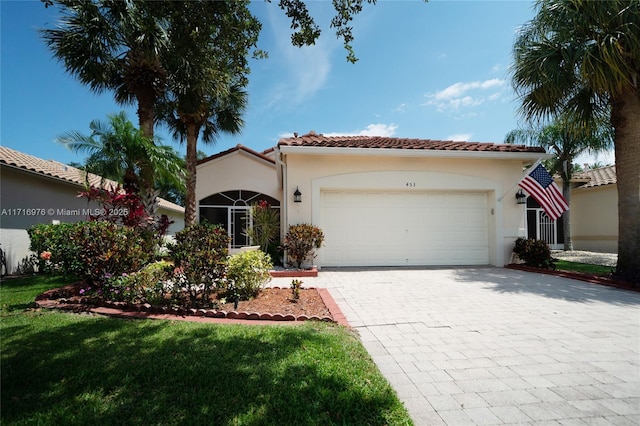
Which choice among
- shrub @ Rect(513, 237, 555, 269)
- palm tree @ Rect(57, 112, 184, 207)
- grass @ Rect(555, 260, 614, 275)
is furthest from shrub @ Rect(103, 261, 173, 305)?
grass @ Rect(555, 260, 614, 275)

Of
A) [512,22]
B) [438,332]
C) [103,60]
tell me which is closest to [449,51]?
[512,22]

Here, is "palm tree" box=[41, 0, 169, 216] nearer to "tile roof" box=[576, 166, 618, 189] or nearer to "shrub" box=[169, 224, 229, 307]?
"shrub" box=[169, 224, 229, 307]

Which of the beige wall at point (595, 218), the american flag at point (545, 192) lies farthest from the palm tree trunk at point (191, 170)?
the beige wall at point (595, 218)

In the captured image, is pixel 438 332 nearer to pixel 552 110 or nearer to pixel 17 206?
pixel 552 110

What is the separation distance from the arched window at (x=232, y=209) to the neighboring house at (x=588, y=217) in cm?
1668

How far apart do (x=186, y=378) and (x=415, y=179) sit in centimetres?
949

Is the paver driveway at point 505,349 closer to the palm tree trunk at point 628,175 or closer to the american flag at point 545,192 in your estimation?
the palm tree trunk at point 628,175

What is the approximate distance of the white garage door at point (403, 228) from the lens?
10.6 metres

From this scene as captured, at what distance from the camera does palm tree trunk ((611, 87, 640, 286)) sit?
8188 millimetres

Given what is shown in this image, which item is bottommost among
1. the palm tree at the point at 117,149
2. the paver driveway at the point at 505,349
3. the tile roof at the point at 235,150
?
the paver driveway at the point at 505,349

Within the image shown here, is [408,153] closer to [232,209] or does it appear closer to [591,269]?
[591,269]

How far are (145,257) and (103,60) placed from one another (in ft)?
22.6

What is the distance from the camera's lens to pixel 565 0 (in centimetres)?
802

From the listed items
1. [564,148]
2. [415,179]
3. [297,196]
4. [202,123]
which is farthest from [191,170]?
[564,148]
